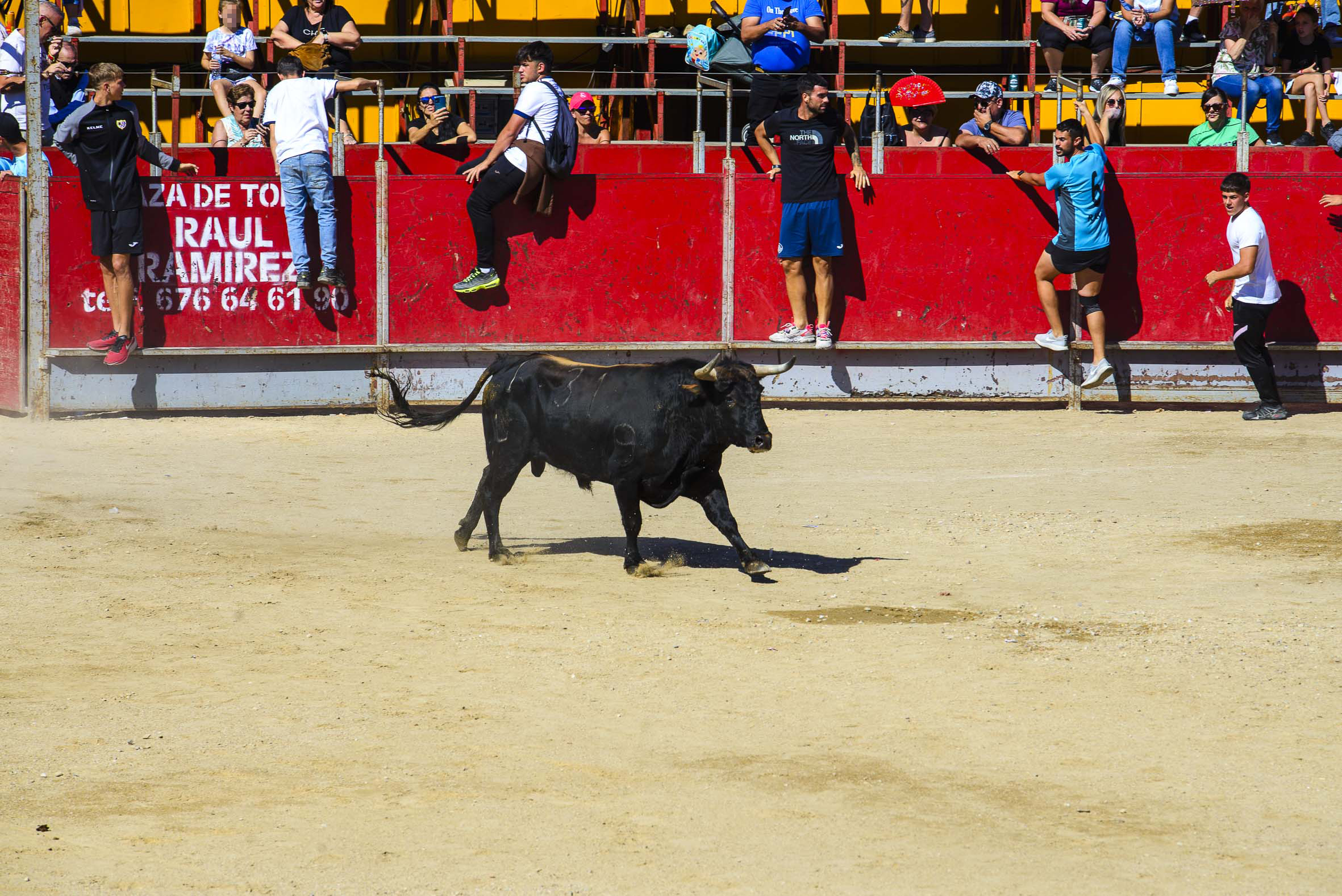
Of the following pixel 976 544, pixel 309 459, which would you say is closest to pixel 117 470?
pixel 309 459

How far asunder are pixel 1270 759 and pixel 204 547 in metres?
5.47

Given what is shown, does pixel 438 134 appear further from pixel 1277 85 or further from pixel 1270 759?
pixel 1270 759

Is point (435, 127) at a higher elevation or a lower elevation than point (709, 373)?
higher

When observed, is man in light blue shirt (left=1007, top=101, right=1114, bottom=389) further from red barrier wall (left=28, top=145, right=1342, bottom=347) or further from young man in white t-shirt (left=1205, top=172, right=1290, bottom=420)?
young man in white t-shirt (left=1205, top=172, right=1290, bottom=420)

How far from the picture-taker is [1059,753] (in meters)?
5.51

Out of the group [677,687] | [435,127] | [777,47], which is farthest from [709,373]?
[435,127]

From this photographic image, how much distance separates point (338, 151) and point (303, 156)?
26.5 inches

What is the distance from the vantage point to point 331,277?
44.6ft

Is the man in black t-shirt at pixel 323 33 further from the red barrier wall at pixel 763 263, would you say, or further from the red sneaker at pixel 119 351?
the red sneaker at pixel 119 351

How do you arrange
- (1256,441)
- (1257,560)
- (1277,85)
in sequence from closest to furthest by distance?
(1257,560) → (1256,441) → (1277,85)

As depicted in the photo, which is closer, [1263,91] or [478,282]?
[478,282]

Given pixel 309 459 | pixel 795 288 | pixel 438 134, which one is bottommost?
pixel 309 459

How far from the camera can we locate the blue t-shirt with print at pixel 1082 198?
13.4 metres

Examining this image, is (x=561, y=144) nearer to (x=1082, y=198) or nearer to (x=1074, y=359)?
(x=1082, y=198)
